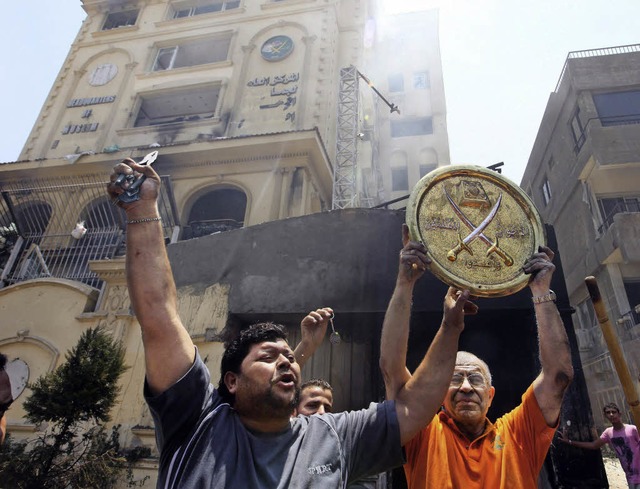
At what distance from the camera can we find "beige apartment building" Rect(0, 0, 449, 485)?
7.26 m

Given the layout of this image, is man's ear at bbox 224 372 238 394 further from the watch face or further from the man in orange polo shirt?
the watch face

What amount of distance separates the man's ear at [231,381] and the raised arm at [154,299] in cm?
29

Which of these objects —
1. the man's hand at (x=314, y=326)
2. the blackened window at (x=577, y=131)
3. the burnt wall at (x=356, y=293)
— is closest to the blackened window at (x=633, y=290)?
the blackened window at (x=577, y=131)

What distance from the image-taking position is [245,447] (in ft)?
4.89

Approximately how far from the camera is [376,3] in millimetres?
24125

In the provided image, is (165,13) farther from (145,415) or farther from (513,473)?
(513,473)

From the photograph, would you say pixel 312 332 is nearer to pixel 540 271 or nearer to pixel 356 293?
pixel 540 271

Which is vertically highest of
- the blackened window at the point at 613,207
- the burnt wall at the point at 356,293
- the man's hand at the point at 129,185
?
the blackened window at the point at 613,207

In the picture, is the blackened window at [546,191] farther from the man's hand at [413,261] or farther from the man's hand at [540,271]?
the man's hand at [413,261]

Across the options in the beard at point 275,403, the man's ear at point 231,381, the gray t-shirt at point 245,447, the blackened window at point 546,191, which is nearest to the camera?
the gray t-shirt at point 245,447

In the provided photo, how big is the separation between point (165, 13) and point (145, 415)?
21.1 meters

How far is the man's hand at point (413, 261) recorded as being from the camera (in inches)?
88.5

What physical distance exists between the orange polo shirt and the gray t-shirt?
17.7 inches

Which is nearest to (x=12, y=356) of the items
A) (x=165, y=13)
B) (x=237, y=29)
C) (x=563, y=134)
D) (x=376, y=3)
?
(x=237, y=29)
